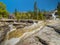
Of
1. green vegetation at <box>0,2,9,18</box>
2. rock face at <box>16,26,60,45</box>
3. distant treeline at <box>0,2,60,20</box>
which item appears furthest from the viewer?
green vegetation at <box>0,2,9,18</box>

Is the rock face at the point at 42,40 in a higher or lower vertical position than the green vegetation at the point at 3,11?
lower

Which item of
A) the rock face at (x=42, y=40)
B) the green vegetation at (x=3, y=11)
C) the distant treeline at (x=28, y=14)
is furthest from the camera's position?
the green vegetation at (x=3, y=11)

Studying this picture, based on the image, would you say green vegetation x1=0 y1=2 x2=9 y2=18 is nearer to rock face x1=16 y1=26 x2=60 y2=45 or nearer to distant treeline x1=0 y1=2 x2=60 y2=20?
distant treeline x1=0 y1=2 x2=60 y2=20

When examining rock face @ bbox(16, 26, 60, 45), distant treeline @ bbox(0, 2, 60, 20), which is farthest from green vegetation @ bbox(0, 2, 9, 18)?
rock face @ bbox(16, 26, 60, 45)

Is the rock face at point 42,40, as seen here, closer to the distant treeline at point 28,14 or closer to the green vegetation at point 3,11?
the distant treeline at point 28,14

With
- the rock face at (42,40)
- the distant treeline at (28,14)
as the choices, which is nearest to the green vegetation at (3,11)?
the distant treeline at (28,14)

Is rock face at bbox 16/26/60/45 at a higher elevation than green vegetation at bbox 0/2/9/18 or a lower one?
lower

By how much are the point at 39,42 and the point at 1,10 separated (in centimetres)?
2740

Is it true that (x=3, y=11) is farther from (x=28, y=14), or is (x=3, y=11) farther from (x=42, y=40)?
(x=42, y=40)

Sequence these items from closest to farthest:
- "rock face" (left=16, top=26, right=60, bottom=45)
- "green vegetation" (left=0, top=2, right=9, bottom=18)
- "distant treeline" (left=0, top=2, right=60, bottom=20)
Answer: "rock face" (left=16, top=26, right=60, bottom=45) < "distant treeline" (left=0, top=2, right=60, bottom=20) < "green vegetation" (left=0, top=2, right=9, bottom=18)

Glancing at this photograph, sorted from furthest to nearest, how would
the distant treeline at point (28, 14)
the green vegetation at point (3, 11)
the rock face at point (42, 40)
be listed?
the green vegetation at point (3, 11)
the distant treeline at point (28, 14)
the rock face at point (42, 40)

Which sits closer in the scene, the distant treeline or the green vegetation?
the distant treeline

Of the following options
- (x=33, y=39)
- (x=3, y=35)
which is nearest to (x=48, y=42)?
(x=33, y=39)

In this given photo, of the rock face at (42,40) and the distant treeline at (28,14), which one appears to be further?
the distant treeline at (28,14)
